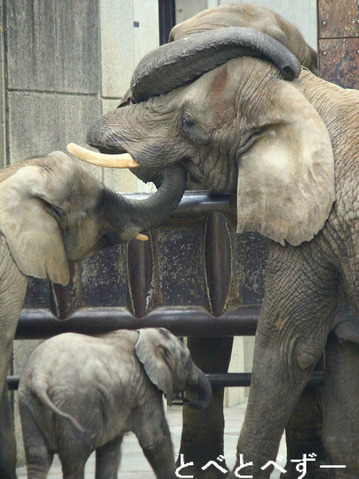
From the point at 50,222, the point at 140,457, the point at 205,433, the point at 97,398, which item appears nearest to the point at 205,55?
the point at 50,222

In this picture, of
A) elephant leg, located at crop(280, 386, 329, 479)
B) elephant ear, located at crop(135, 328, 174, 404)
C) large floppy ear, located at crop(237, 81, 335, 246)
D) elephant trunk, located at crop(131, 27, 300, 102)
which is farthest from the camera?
elephant leg, located at crop(280, 386, 329, 479)

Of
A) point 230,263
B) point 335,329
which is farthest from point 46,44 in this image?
point 335,329

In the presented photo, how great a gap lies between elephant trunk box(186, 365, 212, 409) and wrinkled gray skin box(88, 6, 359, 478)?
0.66 meters

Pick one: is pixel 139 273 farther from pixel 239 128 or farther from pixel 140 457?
pixel 140 457

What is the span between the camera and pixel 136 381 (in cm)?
615

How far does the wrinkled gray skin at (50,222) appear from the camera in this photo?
607cm

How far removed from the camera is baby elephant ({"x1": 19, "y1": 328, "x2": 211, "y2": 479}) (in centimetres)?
584

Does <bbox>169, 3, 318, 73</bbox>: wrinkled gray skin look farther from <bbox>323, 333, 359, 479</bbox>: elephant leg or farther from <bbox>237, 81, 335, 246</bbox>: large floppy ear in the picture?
<bbox>323, 333, 359, 479</bbox>: elephant leg

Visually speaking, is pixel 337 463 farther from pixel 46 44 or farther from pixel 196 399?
pixel 46 44

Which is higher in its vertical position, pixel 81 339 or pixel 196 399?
pixel 81 339

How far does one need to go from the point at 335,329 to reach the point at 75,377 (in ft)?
3.54

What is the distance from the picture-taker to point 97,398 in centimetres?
591

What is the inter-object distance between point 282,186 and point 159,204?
0.90 meters

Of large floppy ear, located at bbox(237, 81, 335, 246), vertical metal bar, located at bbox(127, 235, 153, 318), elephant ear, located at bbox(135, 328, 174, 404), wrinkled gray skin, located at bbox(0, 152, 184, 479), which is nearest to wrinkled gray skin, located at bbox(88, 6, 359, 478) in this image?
large floppy ear, located at bbox(237, 81, 335, 246)
